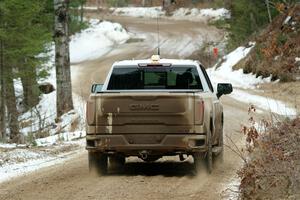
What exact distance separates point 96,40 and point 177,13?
22.9 metres

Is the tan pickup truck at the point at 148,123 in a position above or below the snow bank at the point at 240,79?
above

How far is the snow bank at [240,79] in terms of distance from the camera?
2457cm

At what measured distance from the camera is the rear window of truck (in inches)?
460

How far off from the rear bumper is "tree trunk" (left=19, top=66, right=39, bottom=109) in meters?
14.8

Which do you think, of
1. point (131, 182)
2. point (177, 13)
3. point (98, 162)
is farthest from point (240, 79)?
point (177, 13)

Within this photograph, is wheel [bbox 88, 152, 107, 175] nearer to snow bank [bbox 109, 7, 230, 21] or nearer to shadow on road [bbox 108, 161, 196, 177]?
shadow on road [bbox 108, 161, 196, 177]

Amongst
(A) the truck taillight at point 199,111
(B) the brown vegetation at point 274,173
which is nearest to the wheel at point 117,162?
(A) the truck taillight at point 199,111

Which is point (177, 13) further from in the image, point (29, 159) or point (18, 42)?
point (29, 159)

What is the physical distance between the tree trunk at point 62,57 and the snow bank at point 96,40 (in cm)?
2690

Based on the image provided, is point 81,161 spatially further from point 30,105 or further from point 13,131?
point 30,105

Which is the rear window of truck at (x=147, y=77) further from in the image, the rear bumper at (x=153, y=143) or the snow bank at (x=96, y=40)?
the snow bank at (x=96, y=40)

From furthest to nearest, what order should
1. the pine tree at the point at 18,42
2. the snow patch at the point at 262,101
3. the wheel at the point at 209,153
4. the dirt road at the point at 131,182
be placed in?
the pine tree at the point at 18,42 < the snow patch at the point at 262,101 < the wheel at the point at 209,153 < the dirt road at the point at 131,182

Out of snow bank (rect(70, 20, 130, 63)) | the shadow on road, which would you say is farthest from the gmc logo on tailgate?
snow bank (rect(70, 20, 130, 63))

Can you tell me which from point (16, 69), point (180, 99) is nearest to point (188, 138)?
point (180, 99)
